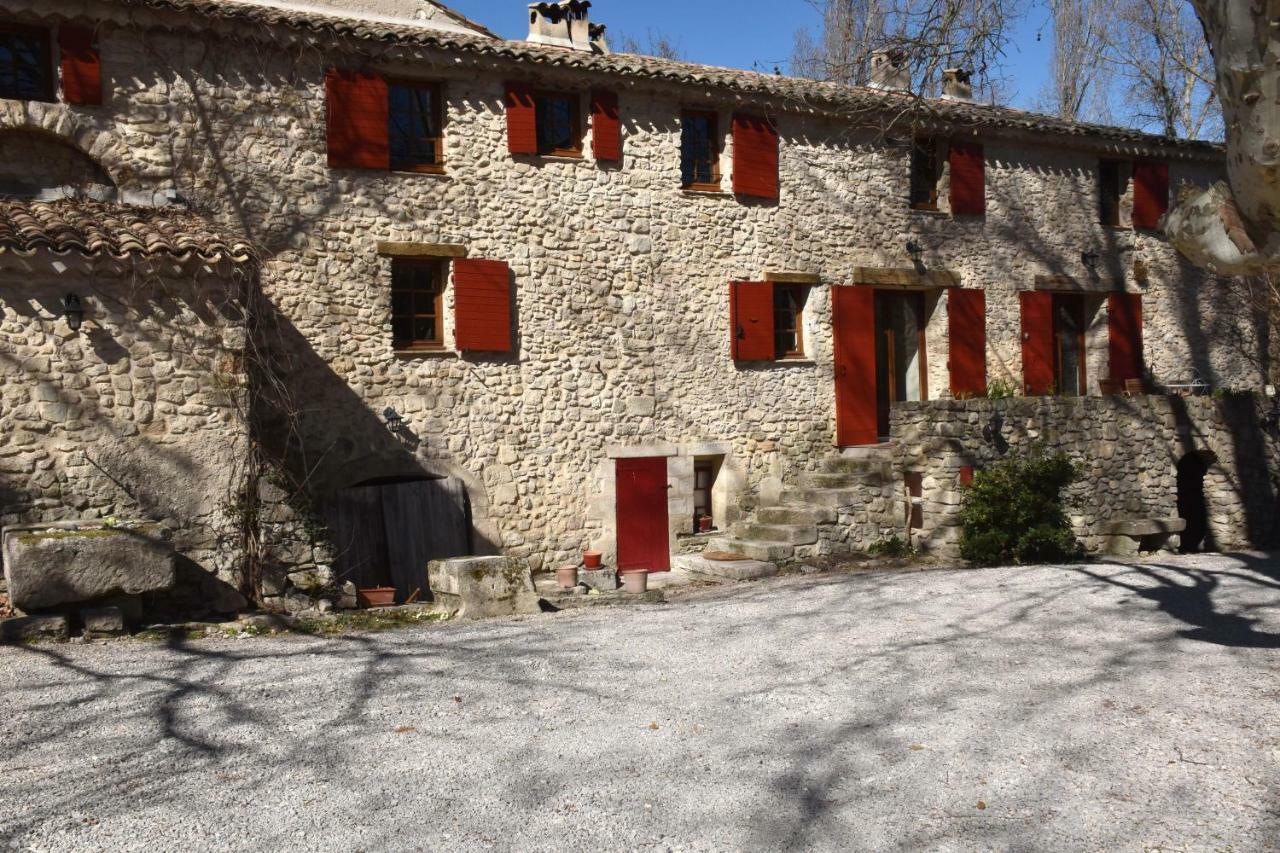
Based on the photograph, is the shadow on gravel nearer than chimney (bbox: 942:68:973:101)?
Yes

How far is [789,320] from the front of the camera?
557 inches

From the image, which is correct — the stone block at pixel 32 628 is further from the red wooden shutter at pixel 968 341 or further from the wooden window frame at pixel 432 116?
the red wooden shutter at pixel 968 341

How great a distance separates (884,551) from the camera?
43.2 ft

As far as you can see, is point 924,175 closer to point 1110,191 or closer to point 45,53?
point 1110,191

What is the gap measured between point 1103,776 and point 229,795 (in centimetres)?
384

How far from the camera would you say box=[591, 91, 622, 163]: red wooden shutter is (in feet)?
41.3

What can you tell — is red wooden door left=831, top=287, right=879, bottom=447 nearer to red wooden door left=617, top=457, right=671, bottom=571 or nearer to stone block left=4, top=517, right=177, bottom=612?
red wooden door left=617, top=457, right=671, bottom=571

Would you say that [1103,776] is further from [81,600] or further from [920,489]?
[920,489]

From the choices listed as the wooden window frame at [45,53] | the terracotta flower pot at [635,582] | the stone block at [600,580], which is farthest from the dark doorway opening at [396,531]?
the wooden window frame at [45,53]

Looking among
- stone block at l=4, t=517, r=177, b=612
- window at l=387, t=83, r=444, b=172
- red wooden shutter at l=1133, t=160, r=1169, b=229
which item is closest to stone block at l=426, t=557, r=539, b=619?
stone block at l=4, t=517, r=177, b=612

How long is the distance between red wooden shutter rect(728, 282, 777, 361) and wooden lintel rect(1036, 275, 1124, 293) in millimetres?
4786

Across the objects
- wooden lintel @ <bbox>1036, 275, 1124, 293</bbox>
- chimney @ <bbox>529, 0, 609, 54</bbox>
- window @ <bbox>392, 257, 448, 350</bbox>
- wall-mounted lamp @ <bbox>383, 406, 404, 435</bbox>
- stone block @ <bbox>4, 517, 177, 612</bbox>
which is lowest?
stone block @ <bbox>4, 517, 177, 612</bbox>

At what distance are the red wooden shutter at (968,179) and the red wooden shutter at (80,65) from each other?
34.5 feet

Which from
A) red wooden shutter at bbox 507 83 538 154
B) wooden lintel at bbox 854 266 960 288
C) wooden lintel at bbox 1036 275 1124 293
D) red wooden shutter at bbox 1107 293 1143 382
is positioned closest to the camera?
red wooden shutter at bbox 507 83 538 154
